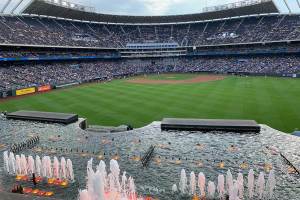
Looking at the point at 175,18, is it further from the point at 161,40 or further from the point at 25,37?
the point at 25,37

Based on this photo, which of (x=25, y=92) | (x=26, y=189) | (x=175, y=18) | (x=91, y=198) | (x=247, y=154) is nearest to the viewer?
(x=91, y=198)

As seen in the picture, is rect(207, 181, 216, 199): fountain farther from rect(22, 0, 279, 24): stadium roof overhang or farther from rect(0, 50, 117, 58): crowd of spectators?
rect(22, 0, 279, 24): stadium roof overhang

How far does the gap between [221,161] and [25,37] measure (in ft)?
235

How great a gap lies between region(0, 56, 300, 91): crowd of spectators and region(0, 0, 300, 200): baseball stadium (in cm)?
53

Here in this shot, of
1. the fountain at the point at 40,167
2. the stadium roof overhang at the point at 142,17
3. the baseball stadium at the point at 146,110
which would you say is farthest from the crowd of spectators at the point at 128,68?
the fountain at the point at 40,167

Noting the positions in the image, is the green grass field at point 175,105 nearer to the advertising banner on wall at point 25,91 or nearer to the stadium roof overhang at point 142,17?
the advertising banner on wall at point 25,91

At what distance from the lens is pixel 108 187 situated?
18641mm

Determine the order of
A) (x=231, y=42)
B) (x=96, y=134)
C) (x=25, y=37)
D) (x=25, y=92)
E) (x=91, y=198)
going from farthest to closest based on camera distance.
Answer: (x=231, y=42), (x=25, y=37), (x=25, y=92), (x=96, y=134), (x=91, y=198)

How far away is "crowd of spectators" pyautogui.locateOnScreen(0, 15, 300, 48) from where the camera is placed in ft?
264

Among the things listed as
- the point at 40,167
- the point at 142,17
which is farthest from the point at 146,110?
the point at 142,17

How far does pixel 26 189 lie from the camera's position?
18.1m

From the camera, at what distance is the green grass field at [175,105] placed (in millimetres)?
35312

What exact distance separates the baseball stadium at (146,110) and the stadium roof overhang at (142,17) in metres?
0.43

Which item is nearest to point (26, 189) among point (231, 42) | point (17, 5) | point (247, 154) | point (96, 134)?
point (96, 134)
